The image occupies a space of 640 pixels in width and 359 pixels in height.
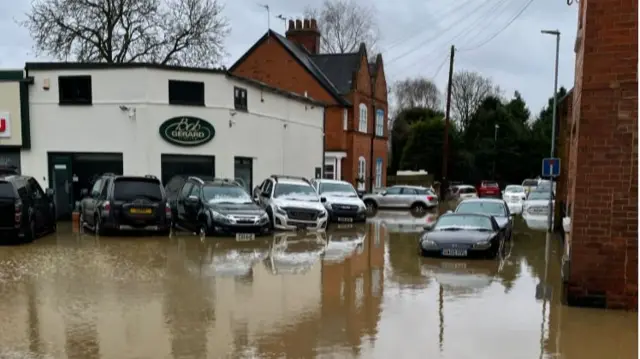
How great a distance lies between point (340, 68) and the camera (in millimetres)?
38594

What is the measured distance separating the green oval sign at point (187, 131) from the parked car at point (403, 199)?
11538 mm

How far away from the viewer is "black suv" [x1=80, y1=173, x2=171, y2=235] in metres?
16.6

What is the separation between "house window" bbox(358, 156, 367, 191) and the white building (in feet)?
54.3

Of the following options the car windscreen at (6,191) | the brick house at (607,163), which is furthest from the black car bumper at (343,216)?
the brick house at (607,163)

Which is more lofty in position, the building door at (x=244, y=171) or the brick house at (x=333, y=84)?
the brick house at (x=333, y=84)

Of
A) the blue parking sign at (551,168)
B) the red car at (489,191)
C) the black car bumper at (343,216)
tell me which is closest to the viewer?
the blue parking sign at (551,168)

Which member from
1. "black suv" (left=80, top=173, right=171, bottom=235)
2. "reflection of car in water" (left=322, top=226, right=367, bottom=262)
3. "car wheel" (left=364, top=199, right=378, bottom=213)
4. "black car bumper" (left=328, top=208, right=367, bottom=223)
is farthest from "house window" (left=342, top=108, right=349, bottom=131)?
"black suv" (left=80, top=173, right=171, bottom=235)

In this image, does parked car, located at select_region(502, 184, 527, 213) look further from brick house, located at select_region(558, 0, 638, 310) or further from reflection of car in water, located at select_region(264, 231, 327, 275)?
brick house, located at select_region(558, 0, 638, 310)

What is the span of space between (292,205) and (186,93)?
6.44m

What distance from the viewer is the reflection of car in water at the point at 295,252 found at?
12539mm

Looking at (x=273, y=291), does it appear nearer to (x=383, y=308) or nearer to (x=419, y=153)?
(x=383, y=308)

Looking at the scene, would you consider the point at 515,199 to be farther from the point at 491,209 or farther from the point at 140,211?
the point at 140,211

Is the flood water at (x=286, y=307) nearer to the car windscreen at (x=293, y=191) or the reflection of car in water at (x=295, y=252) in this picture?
the reflection of car in water at (x=295, y=252)

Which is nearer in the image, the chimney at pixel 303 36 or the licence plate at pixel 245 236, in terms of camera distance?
the licence plate at pixel 245 236
